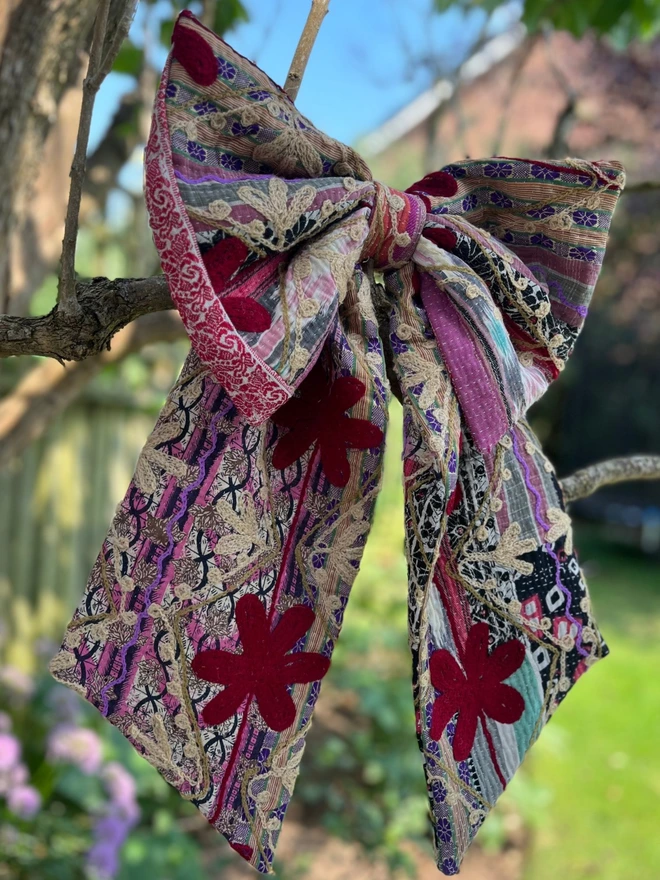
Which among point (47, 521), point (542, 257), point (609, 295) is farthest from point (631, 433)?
point (542, 257)

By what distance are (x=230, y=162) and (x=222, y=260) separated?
78 mm

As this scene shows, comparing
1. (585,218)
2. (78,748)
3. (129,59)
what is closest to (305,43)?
(585,218)

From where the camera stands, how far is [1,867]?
5.36ft

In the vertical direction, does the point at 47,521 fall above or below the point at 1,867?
above

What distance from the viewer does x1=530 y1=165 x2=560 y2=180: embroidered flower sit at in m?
0.65

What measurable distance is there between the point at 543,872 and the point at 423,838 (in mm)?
336

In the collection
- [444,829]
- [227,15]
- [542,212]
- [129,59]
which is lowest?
[444,829]

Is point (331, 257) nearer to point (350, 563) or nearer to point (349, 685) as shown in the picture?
point (350, 563)

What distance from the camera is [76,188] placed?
57 centimetres

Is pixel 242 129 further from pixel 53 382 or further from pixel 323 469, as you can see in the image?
pixel 53 382

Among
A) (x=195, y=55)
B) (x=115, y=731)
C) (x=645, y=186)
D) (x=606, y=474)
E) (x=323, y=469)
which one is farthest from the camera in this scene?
(x=115, y=731)

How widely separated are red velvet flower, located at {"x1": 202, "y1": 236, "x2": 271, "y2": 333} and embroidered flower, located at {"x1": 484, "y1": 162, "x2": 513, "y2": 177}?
0.24 meters

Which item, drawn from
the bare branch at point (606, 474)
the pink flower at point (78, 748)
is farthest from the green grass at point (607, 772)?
the bare branch at point (606, 474)

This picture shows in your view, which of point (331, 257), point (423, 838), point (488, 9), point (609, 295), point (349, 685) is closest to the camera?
point (331, 257)
